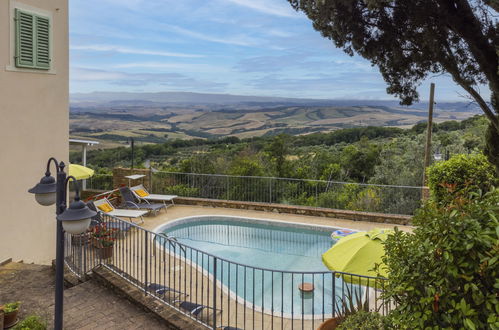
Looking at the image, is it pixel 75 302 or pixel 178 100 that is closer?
pixel 75 302

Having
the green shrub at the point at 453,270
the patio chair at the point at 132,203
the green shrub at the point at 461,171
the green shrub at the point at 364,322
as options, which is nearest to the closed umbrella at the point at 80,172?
the patio chair at the point at 132,203

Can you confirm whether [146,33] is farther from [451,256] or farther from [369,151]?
[451,256]

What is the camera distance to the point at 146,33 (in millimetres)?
25562

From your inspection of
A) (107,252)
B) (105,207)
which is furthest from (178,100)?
(107,252)

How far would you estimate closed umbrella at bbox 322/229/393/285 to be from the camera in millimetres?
5887

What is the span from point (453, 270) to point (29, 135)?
7273 millimetres

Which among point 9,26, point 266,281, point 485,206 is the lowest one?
point 266,281

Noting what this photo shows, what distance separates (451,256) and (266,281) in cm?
644

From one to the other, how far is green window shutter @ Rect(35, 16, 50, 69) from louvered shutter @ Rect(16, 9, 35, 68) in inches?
4.5

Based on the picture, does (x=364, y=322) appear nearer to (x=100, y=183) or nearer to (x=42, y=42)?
(x=42, y=42)

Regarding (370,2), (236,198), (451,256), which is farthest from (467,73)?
(236,198)

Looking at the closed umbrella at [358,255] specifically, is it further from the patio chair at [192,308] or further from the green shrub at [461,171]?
the green shrub at [461,171]

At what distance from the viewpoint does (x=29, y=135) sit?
7113 millimetres

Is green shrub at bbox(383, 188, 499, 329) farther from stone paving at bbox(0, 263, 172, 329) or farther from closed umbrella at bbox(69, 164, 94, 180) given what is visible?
closed umbrella at bbox(69, 164, 94, 180)
